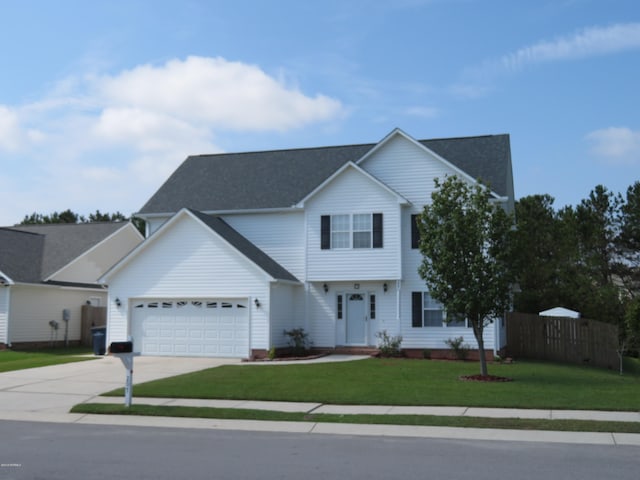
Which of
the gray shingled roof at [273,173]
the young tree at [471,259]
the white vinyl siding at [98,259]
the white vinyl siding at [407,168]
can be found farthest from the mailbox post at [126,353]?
the white vinyl siding at [98,259]

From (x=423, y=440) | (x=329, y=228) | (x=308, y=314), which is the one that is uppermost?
(x=329, y=228)

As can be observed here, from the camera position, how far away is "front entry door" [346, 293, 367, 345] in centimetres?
2688

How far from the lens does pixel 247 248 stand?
26609 mm

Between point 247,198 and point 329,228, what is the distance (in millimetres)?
4195

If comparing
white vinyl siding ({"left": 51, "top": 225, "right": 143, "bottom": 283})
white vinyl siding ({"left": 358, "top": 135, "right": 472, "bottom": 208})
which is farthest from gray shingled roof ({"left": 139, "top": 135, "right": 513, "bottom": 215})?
white vinyl siding ({"left": 51, "top": 225, "right": 143, "bottom": 283})

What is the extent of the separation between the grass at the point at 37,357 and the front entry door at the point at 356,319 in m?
9.82

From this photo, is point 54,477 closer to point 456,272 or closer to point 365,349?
point 456,272

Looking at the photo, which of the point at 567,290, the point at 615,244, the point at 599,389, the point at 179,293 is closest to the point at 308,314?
the point at 179,293

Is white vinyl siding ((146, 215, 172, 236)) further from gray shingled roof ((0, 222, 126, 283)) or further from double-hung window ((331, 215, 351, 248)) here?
double-hung window ((331, 215, 351, 248))

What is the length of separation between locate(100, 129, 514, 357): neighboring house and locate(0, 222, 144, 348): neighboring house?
21.3 feet

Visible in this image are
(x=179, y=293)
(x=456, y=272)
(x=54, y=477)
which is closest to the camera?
(x=54, y=477)

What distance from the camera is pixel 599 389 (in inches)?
659

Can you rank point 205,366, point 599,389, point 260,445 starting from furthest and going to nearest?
point 205,366, point 599,389, point 260,445

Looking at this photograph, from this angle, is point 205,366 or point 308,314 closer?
point 205,366
